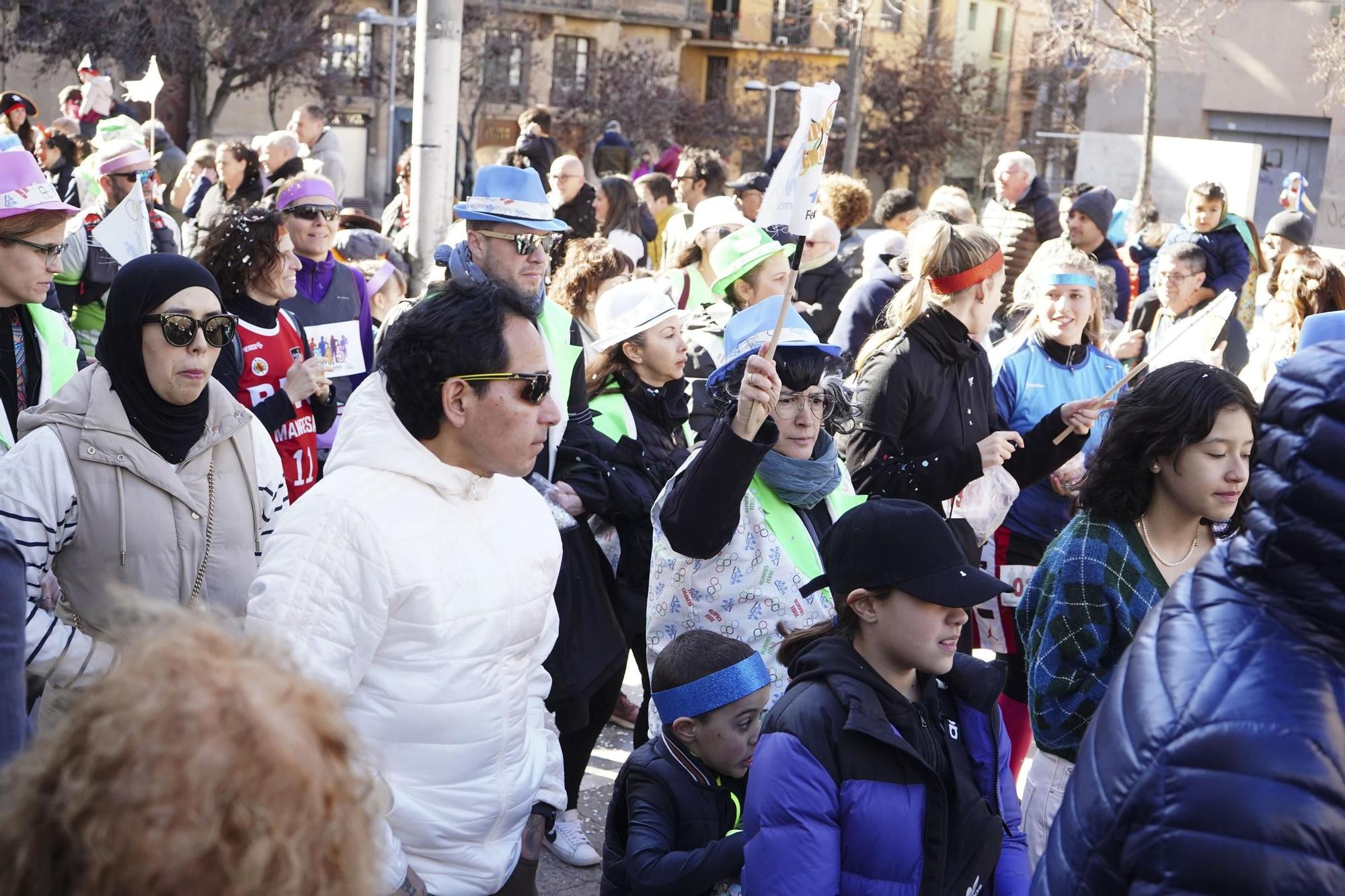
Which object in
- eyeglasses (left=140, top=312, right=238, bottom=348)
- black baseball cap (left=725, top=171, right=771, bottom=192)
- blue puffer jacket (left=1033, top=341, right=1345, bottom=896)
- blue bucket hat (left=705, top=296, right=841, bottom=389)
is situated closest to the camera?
blue puffer jacket (left=1033, top=341, right=1345, bottom=896)

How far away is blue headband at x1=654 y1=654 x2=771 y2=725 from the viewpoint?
344cm

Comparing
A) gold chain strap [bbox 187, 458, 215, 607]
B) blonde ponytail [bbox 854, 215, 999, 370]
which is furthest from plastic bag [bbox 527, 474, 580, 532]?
gold chain strap [bbox 187, 458, 215, 607]

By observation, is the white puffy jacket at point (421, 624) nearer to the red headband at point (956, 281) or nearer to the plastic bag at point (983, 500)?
the plastic bag at point (983, 500)

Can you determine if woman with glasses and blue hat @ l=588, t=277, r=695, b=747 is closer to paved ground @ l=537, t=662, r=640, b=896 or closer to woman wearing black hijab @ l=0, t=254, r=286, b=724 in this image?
paved ground @ l=537, t=662, r=640, b=896

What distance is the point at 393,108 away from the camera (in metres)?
28.9

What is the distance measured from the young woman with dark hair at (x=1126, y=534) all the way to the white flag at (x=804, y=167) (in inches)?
44.8

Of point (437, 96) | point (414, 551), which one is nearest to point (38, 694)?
point (414, 551)

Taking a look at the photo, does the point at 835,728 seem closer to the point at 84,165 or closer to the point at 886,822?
the point at 886,822

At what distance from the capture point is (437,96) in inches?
299

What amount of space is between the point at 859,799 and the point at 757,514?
44.8 inches

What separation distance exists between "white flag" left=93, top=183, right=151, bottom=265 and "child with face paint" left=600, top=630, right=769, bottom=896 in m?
A: 3.75

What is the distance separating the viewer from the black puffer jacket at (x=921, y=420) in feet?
15.3

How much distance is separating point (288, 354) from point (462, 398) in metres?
2.46

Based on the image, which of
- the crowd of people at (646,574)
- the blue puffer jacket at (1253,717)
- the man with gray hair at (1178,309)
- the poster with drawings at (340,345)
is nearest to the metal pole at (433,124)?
the crowd of people at (646,574)
